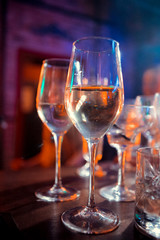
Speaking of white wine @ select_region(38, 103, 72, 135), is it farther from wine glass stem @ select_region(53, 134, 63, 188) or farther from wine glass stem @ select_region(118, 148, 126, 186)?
wine glass stem @ select_region(118, 148, 126, 186)

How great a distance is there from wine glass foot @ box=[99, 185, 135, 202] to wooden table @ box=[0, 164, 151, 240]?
0.05ft

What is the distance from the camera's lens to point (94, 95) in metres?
0.41

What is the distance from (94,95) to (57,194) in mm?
272

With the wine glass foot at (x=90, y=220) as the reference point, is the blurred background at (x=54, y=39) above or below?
above

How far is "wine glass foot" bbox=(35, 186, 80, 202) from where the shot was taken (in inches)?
20.7

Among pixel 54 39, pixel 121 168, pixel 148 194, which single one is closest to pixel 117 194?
pixel 121 168

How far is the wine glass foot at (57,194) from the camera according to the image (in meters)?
0.52

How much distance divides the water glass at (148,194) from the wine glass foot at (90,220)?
5cm

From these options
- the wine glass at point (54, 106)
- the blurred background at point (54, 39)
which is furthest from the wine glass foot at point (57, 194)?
the blurred background at point (54, 39)

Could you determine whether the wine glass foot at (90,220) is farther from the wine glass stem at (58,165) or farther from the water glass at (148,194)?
the wine glass stem at (58,165)

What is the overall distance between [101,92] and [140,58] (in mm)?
3987

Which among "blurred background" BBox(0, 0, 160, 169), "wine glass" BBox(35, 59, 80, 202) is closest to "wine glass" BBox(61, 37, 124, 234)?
"wine glass" BBox(35, 59, 80, 202)

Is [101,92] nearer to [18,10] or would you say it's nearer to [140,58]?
[18,10]

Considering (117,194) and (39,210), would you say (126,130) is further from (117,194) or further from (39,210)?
(39,210)
